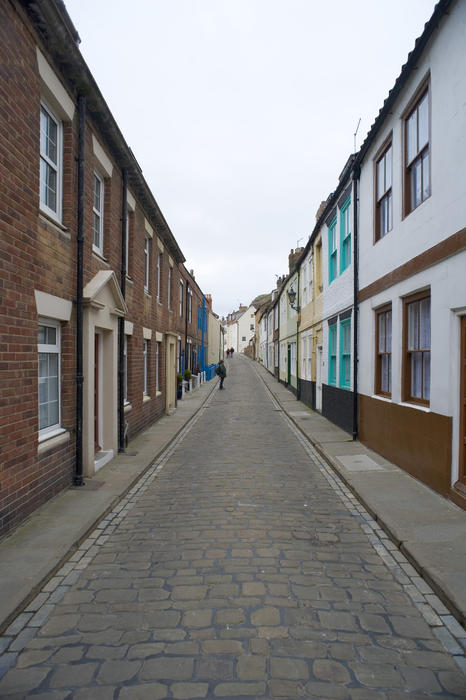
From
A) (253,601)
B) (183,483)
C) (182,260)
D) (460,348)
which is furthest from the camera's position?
(182,260)

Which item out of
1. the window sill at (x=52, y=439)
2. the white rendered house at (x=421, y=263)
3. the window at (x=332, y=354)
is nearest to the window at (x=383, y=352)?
the white rendered house at (x=421, y=263)

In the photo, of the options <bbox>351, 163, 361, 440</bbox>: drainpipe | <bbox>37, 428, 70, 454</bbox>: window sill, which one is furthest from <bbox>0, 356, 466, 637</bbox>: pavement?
<bbox>351, 163, 361, 440</bbox>: drainpipe

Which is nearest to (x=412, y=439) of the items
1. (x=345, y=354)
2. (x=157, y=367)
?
(x=345, y=354)

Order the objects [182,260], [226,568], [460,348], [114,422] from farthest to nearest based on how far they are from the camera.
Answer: [182,260]
[114,422]
[460,348]
[226,568]

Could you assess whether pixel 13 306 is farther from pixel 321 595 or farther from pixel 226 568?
pixel 321 595

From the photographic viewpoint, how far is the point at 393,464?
877 centimetres

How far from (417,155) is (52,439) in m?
7.17

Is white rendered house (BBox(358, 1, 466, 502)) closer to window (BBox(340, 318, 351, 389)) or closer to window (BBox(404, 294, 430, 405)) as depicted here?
window (BBox(404, 294, 430, 405))

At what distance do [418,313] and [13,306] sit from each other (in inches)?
A: 243

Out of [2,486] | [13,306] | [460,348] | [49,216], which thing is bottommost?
[2,486]

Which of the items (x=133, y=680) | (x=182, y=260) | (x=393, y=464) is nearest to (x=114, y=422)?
(x=393, y=464)

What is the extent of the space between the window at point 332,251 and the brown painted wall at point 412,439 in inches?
204

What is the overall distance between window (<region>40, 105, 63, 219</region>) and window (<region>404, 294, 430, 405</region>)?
589 cm

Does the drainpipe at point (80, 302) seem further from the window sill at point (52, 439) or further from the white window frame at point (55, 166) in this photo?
the window sill at point (52, 439)
